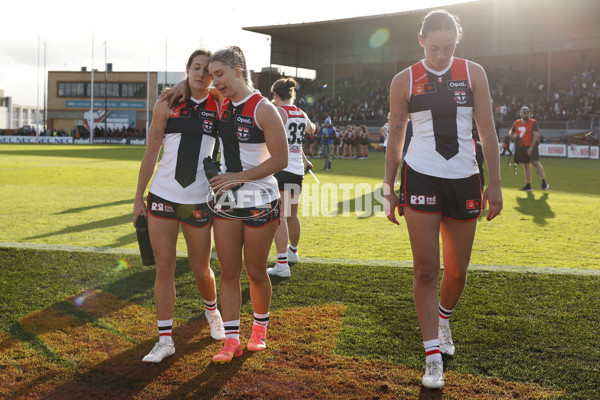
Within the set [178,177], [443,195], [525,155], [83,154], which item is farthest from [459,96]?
[83,154]

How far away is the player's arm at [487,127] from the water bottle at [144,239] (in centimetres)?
214

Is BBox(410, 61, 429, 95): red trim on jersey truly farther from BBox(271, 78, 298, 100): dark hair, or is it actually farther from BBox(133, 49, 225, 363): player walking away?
BBox(271, 78, 298, 100): dark hair

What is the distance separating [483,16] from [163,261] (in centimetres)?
4315

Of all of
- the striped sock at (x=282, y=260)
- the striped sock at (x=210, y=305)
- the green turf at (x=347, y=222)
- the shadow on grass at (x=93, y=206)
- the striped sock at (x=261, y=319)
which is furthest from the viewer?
the shadow on grass at (x=93, y=206)

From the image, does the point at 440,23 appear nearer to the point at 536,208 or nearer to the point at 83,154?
the point at 536,208

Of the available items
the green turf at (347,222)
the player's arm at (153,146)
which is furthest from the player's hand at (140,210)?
the green turf at (347,222)

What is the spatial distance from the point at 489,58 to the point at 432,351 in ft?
150

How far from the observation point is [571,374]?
331 cm

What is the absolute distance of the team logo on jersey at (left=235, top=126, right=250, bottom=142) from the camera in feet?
11.0

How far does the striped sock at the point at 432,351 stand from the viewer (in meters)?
3.27

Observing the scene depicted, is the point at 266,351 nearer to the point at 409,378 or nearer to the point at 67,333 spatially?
the point at 409,378

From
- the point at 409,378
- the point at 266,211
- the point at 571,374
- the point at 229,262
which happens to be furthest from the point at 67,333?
the point at 571,374

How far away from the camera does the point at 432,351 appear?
10.8ft

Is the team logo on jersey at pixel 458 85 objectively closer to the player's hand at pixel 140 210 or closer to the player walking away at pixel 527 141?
the player's hand at pixel 140 210
